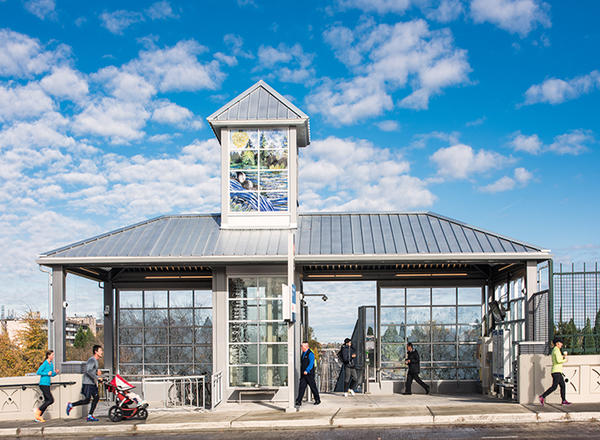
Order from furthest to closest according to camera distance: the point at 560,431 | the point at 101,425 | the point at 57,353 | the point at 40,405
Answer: the point at 57,353 < the point at 40,405 < the point at 101,425 < the point at 560,431

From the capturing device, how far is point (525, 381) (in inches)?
625

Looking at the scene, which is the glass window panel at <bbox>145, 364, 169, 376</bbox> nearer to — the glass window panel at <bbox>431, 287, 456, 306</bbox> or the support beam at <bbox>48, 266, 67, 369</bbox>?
the support beam at <bbox>48, 266, 67, 369</bbox>

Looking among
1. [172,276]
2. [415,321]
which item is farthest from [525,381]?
[172,276]

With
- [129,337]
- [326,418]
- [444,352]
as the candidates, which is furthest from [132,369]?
[444,352]

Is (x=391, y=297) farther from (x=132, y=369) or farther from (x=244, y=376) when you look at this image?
(x=132, y=369)

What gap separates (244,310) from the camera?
61.2 ft

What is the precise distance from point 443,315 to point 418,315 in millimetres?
811

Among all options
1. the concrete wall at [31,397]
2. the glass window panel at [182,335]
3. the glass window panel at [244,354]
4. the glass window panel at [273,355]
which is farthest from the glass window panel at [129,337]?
the concrete wall at [31,397]

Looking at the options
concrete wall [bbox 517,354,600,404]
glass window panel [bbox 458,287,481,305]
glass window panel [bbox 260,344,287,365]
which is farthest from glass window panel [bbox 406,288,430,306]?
concrete wall [bbox 517,354,600,404]

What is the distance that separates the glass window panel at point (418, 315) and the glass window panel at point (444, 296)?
1.43 feet

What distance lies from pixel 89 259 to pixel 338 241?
6738 mm

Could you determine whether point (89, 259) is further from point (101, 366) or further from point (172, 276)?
point (101, 366)

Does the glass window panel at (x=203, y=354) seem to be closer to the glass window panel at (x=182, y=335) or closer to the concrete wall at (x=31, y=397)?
the glass window panel at (x=182, y=335)

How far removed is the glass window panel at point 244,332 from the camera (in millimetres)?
Result: 18531
